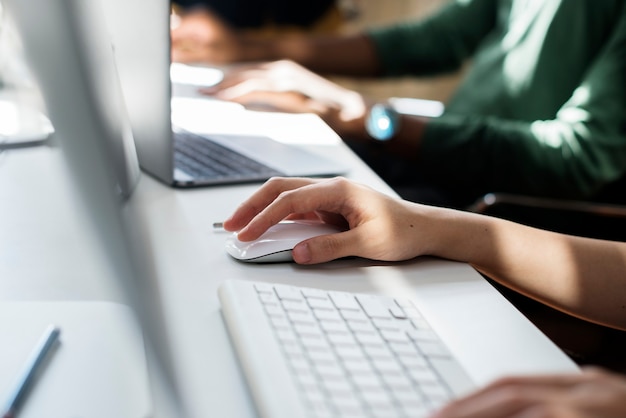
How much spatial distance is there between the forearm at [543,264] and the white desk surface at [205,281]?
0.03 meters

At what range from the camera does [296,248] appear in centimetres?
72

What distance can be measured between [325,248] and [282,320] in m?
0.16

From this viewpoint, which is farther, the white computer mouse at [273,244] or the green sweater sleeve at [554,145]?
the green sweater sleeve at [554,145]

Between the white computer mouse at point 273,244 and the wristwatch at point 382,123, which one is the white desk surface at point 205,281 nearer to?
the white computer mouse at point 273,244

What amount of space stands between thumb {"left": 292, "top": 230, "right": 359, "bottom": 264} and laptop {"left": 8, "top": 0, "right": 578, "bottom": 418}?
0.27ft

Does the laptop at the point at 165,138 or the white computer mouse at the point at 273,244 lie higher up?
the laptop at the point at 165,138

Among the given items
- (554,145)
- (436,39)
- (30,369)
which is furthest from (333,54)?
(30,369)

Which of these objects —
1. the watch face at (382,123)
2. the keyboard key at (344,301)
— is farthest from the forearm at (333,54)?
the keyboard key at (344,301)

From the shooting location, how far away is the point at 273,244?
0.73 m

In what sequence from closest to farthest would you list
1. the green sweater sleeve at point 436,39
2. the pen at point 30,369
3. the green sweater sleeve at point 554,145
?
the pen at point 30,369 → the green sweater sleeve at point 554,145 → the green sweater sleeve at point 436,39

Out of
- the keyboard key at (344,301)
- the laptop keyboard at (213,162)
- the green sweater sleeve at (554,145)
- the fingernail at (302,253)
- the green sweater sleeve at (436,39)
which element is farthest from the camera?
the green sweater sleeve at (436,39)

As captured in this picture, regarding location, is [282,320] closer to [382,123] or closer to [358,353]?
[358,353]

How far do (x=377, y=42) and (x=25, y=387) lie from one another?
1.56 m

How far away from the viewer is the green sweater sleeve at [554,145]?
1272 millimetres
